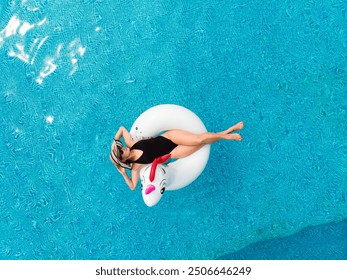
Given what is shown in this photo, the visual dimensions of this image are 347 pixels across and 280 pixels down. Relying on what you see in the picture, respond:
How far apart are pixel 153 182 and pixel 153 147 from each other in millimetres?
411

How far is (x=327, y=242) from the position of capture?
3.90 m

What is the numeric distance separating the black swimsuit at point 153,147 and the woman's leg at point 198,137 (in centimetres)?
5

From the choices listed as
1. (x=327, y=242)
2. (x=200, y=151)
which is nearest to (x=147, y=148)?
(x=200, y=151)

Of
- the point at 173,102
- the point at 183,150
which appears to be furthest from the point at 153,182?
the point at 173,102

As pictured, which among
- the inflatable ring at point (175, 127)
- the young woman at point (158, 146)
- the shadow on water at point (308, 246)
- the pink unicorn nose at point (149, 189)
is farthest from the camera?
the shadow on water at point (308, 246)

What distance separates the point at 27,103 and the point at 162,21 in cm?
173

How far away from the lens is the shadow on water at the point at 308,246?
3.89m

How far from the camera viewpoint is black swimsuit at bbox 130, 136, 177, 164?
2.96 metres

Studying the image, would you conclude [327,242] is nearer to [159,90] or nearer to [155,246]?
[155,246]

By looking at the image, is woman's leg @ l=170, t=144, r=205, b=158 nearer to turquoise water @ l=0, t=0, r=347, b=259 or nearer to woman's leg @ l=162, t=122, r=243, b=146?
woman's leg @ l=162, t=122, r=243, b=146

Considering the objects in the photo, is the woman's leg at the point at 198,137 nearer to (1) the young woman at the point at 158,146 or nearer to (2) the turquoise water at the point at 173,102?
(1) the young woman at the point at 158,146

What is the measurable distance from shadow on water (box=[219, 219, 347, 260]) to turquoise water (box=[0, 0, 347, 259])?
2 cm

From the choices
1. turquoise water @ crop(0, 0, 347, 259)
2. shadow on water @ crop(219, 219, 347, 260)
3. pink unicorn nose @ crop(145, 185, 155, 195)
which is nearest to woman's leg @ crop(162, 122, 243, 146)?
pink unicorn nose @ crop(145, 185, 155, 195)

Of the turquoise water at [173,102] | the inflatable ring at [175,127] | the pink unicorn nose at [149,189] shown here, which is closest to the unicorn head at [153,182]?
the pink unicorn nose at [149,189]
